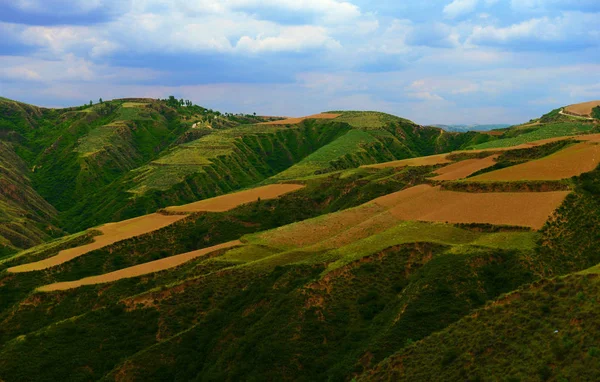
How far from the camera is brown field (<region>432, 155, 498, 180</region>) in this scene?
137m

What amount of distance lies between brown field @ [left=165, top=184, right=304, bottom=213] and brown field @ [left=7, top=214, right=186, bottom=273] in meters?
6.83

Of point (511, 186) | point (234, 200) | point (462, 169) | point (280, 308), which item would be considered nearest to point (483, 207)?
point (511, 186)

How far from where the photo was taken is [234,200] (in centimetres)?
16975

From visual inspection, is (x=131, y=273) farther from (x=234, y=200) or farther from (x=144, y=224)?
(x=234, y=200)

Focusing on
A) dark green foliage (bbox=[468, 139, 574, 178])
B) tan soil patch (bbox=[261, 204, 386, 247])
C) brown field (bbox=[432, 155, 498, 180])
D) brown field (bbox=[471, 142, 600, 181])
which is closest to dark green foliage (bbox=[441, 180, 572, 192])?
brown field (bbox=[471, 142, 600, 181])

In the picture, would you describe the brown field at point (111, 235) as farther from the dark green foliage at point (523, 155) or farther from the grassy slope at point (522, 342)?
the grassy slope at point (522, 342)

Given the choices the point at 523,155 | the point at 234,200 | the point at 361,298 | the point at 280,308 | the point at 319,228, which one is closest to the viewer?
the point at 361,298

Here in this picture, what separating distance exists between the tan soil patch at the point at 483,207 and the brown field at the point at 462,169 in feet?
81.8

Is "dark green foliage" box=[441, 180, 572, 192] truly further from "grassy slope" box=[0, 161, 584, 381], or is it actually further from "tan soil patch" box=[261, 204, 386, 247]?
"grassy slope" box=[0, 161, 584, 381]

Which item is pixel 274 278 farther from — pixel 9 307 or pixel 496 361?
pixel 9 307

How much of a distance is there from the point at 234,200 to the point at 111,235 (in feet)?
137

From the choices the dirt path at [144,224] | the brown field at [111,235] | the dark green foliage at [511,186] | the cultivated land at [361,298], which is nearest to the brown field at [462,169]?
the cultivated land at [361,298]

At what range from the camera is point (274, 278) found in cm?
8544

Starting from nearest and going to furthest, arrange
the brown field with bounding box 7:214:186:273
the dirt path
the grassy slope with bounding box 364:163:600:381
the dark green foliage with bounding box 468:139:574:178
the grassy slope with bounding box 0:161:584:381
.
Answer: the grassy slope with bounding box 364:163:600:381, the grassy slope with bounding box 0:161:584:381, the brown field with bounding box 7:214:186:273, the dirt path, the dark green foliage with bounding box 468:139:574:178
